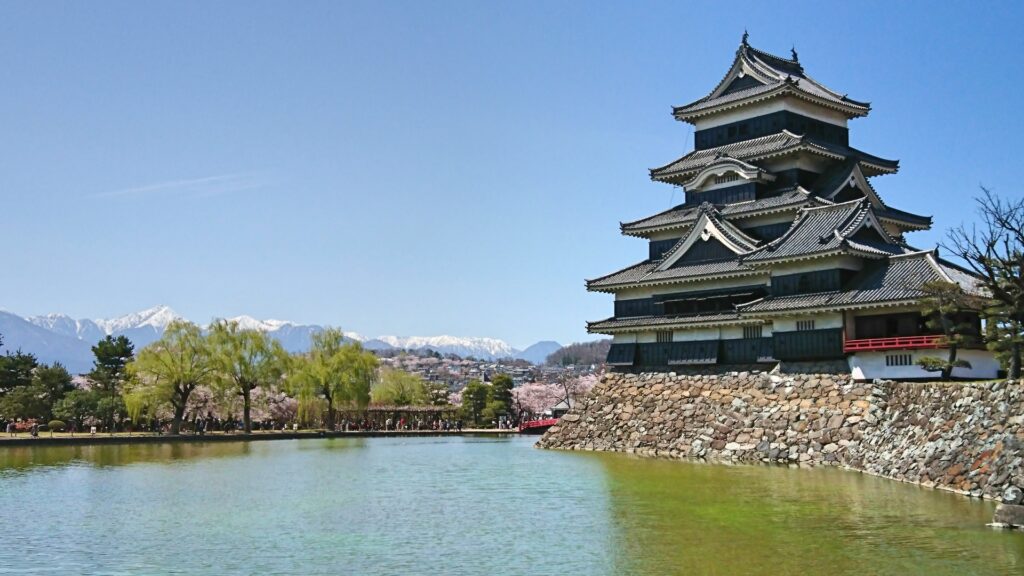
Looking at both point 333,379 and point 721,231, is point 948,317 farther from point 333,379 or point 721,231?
point 333,379

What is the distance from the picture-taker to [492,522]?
21.0m

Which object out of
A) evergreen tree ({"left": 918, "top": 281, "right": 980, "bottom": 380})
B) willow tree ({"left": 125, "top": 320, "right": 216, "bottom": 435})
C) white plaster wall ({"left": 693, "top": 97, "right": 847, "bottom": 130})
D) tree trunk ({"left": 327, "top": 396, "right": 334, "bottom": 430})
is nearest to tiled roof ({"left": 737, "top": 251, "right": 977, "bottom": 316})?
evergreen tree ({"left": 918, "top": 281, "right": 980, "bottom": 380})

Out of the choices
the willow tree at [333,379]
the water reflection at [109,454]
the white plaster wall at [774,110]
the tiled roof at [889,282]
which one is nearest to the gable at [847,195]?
the white plaster wall at [774,110]

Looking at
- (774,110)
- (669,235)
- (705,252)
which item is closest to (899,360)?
(705,252)

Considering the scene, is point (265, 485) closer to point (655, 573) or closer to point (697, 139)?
point (655, 573)

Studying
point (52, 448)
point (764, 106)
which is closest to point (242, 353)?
point (52, 448)

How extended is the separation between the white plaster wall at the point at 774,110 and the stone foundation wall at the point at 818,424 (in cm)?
1197

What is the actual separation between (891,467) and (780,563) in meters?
13.0

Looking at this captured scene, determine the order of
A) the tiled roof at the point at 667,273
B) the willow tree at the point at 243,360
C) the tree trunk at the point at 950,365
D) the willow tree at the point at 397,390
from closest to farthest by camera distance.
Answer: the tree trunk at the point at 950,365 < the tiled roof at the point at 667,273 < the willow tree at the point at 243,360 < the willow tree at the point at 397,390

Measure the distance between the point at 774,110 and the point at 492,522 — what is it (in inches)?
1060

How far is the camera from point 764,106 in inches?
1670

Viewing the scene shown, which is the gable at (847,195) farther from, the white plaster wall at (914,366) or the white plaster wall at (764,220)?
the white plaster wall at (914,366)

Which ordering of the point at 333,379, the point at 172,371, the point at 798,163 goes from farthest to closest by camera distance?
the point at 333,379 → the point at 172,371 → the point at 798,163

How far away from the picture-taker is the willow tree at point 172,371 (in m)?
53.1
